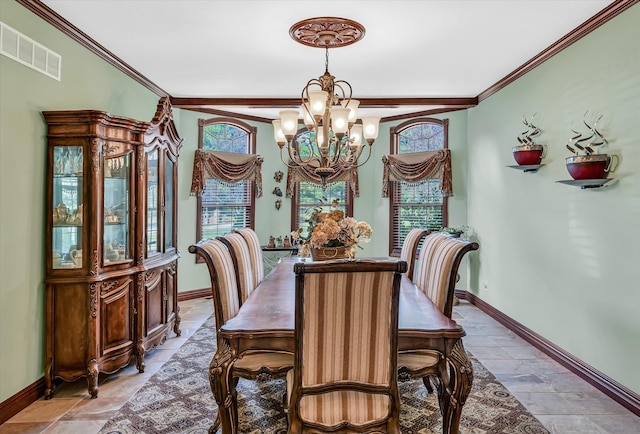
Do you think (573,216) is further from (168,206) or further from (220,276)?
(168,206)

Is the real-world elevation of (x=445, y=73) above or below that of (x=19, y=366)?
above

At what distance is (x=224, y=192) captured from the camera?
257 inches

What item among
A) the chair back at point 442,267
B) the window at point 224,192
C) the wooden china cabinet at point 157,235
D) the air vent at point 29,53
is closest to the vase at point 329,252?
the chair back at point 442,267

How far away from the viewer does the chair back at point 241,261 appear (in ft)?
9.75

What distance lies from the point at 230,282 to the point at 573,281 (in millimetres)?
2844

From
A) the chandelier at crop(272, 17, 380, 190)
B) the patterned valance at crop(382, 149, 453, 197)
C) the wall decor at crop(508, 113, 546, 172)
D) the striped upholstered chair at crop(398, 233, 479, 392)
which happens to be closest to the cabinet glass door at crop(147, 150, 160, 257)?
the chandelier at crop(272, 17, 380, 190)

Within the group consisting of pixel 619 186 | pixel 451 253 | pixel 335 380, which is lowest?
pixel 335 380

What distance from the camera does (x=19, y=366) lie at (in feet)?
9.48

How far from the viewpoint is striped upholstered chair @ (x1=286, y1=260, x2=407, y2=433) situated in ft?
5.89

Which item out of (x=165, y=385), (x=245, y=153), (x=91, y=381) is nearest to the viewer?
(x=91, y=381)

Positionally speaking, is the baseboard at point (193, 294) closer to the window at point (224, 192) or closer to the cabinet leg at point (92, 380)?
the window at point (224, 192)

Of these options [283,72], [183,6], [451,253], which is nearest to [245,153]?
[283,72]

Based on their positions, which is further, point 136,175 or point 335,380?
point 136,175

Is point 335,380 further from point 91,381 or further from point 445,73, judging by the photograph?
point 445,73
